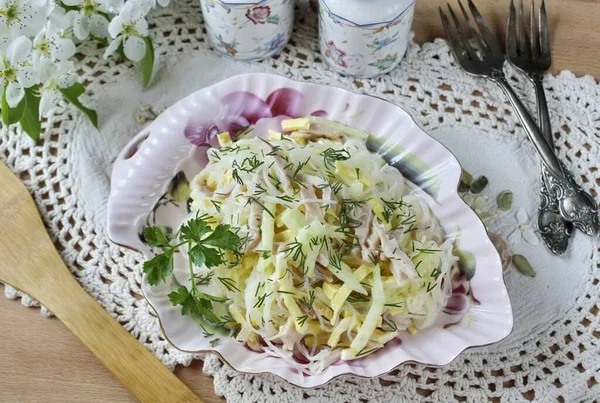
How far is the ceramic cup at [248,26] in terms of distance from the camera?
1.45 meters

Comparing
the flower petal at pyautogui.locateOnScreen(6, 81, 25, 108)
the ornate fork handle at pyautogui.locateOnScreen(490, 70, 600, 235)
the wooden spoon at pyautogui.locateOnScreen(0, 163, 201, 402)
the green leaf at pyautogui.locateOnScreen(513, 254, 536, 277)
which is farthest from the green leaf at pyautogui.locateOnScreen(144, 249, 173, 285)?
the ornate fork handle at pyautogui.locateOnScreen(490, 70, 600, 235)

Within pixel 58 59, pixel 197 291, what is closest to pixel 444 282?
pixel 197 291

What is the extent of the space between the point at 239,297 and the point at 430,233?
375 mm

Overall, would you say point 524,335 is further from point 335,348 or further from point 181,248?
point 181,248

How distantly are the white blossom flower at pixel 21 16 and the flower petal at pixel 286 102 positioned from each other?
48 cm

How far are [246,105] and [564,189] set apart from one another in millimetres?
677

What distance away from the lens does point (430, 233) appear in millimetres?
1271

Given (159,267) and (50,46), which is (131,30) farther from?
(159,267)

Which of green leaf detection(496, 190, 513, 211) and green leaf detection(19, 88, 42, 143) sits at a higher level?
green leaf detection(19, 88, 42, 143)

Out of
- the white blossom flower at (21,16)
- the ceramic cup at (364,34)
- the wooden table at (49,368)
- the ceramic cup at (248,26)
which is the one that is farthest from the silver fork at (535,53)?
the white blossom flower at (21,16)

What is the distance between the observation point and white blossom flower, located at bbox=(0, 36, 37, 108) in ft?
4.35

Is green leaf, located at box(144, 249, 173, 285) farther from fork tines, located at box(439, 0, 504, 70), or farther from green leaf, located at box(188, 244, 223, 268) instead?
fork tines, located at box(439, 0, 504, 70)

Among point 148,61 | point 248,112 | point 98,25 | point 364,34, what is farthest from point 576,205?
point 98,25

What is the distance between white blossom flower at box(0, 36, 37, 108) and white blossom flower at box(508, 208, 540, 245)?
1.03 m
